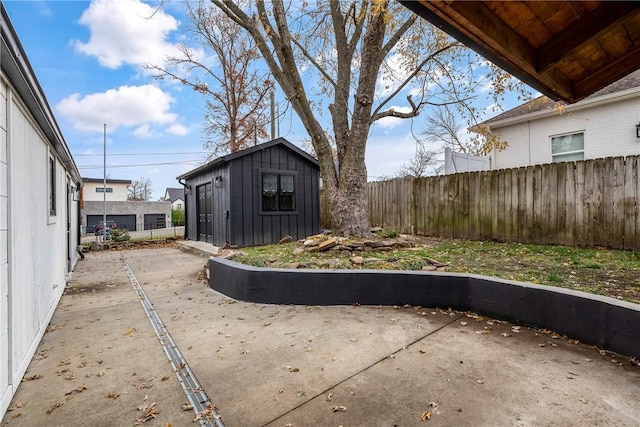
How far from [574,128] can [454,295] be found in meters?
7.20

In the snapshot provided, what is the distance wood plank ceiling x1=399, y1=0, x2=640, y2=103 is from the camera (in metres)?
1.70

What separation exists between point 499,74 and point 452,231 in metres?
3.68

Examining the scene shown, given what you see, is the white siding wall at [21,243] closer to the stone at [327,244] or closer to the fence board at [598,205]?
the stone at [327,244]

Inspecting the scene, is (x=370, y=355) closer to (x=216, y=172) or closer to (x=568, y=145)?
(x=216, y=172)

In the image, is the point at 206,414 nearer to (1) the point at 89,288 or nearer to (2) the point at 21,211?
(2) the point at 21,211

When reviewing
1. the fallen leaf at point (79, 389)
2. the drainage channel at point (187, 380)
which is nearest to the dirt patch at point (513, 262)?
the drainage channel at point (187, 380)

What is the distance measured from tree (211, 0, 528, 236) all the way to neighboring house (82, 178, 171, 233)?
70.5 feet

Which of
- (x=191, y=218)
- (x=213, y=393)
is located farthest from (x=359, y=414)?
(x=191, y=218)

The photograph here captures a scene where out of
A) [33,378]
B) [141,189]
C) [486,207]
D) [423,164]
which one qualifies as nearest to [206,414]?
[33,378]

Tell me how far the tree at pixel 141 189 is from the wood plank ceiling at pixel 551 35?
153 ft

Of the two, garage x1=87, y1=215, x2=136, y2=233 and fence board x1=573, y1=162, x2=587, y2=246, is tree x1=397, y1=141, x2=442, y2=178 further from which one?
garage x1=87, y1=215, x2=136, y2=233

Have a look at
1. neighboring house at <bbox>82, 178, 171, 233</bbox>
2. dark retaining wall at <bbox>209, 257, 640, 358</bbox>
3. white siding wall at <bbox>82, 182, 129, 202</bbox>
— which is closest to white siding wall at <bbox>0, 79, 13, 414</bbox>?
dark retaining wall at <bbox>209, 257, 640, 358</bbox>

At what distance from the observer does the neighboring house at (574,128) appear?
7266 millimetres

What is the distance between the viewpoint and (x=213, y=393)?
218cm
